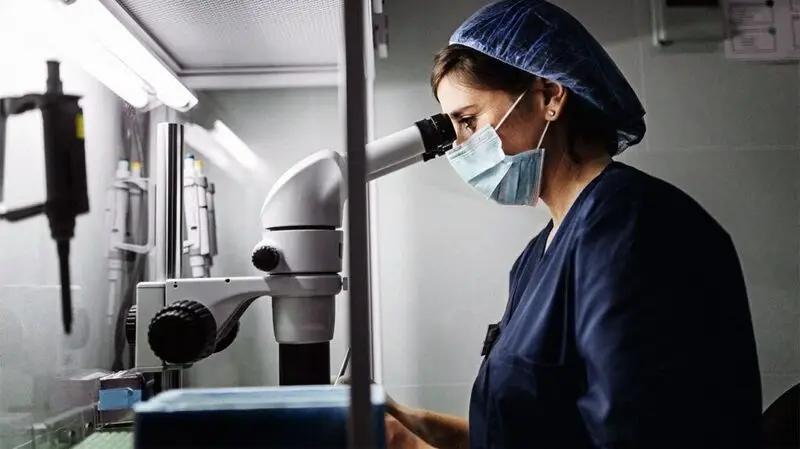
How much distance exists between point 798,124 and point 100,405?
196 cm

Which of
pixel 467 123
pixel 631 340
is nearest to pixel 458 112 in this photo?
pixel 467 123

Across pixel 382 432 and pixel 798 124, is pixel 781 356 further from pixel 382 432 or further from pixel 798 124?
pixel 382 432

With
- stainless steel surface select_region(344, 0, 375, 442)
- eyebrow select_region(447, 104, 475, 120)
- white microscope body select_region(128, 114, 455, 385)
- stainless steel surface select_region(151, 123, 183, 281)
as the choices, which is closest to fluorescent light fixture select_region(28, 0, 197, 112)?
stainless steel surface select_region(151, 123, 183, 281)

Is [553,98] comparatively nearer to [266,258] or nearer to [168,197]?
[266,258]

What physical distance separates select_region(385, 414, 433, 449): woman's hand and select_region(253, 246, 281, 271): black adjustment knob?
0.47 metres

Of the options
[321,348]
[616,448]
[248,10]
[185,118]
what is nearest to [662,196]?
[616,448]

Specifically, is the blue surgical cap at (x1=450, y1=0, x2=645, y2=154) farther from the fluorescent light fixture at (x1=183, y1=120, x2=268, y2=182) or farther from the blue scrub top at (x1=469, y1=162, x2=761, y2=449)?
the fluorescent light fixture at (x1=183, y1=120, x2=268, y2=182)

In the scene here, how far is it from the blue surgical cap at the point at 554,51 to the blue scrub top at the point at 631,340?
15cm

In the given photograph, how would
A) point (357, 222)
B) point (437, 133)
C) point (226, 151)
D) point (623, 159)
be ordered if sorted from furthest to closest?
point (623, 159)
point (226, 151)
point (437, 133)
point (357, 222)

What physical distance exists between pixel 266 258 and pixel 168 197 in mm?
385

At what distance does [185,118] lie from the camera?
163 cm

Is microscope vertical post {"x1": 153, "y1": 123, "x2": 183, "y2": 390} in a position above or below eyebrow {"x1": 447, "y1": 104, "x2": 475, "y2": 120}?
below

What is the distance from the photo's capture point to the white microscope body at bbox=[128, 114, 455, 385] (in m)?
0.81

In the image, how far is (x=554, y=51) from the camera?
1003mm
